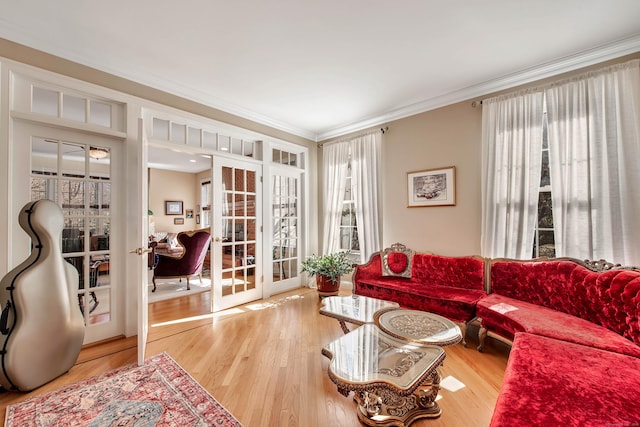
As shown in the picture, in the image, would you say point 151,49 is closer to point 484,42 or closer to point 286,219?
point 286,219

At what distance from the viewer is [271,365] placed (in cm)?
223

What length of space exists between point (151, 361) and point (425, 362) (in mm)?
2238

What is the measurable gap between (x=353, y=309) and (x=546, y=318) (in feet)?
5.15

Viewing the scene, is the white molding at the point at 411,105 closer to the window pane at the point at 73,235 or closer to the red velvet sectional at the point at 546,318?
the window pane at the point at 73,235

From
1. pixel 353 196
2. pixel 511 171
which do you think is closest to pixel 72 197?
pixel 353 196

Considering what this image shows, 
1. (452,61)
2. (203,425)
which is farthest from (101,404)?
(452,61)

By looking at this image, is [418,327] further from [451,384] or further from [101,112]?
[101,112]

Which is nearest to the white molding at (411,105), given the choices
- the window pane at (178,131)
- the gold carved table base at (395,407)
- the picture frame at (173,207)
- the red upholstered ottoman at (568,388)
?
the window pane at (178,131)

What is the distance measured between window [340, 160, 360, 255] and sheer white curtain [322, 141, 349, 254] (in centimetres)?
11

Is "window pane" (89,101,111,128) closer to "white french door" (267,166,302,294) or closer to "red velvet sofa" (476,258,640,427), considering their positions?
"white french door" (267,166,302,294)

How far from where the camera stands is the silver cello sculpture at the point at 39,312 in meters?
1.85

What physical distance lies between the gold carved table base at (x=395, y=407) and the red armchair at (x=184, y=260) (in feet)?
12.3

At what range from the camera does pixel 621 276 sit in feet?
6.51

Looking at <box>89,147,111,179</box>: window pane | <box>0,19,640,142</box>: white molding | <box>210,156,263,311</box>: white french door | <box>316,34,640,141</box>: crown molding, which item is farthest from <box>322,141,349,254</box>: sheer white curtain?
<box>89,147,111,179</box>: window pane
